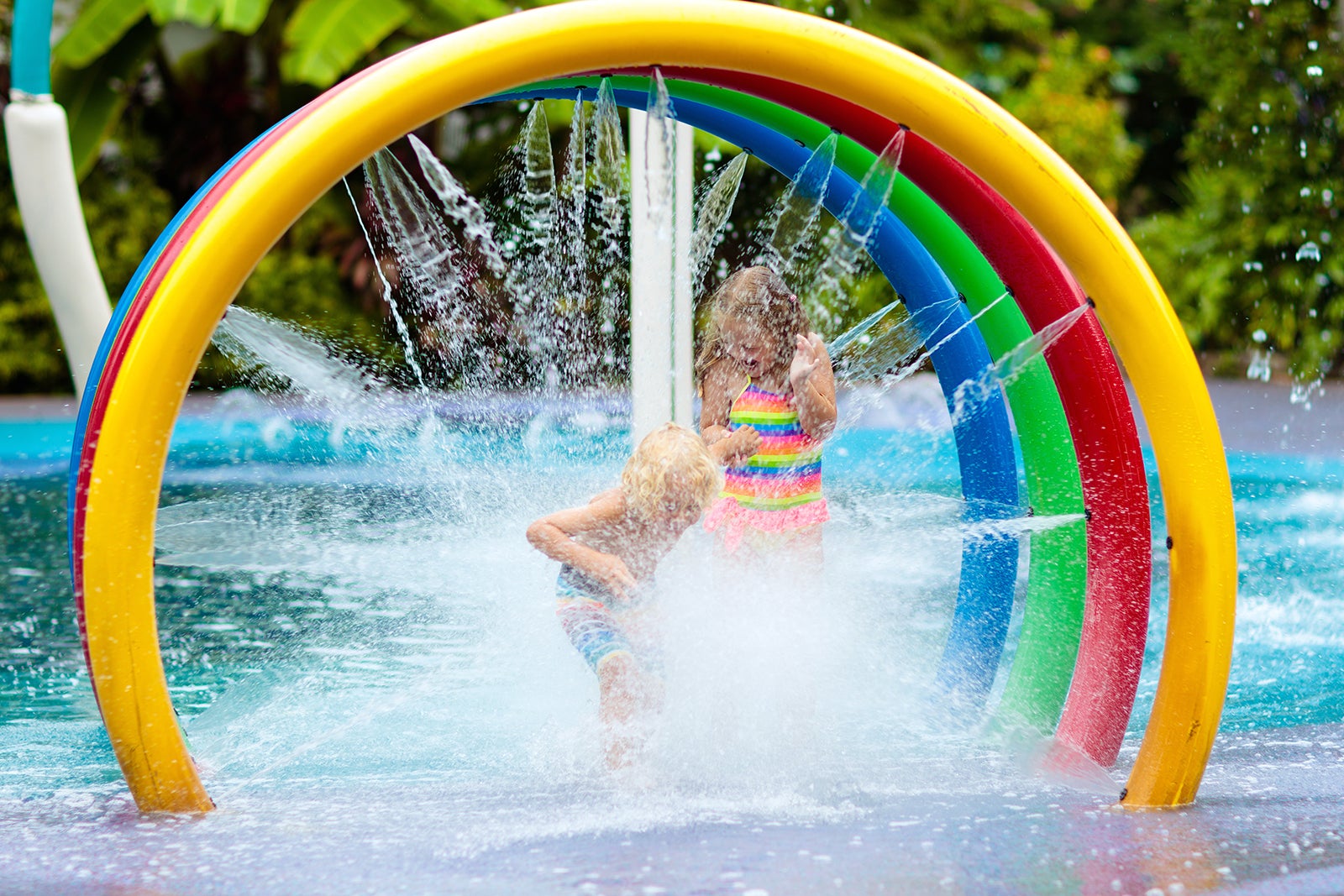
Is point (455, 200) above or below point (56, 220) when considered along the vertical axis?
below

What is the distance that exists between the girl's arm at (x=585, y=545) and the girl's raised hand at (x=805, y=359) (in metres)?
0.67

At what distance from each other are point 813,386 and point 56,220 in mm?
4423

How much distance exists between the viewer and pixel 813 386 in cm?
367

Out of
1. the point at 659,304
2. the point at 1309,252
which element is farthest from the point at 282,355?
the point at 1309,252

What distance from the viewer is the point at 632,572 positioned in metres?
3.37

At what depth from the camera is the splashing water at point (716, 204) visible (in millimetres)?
3617

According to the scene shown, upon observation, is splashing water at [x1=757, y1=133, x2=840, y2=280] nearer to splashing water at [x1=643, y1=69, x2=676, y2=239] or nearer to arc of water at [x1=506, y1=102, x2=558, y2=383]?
splashing water at [x1=643, y1=69, x2=676, y2=239]

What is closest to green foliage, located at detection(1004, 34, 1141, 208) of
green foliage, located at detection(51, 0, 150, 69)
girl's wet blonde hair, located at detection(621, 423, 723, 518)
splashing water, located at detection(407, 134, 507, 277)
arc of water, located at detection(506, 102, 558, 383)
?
arc of water, located at detection(506, 102, 558, 383)

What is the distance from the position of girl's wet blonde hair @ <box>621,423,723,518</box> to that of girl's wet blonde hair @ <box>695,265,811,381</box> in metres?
0.58

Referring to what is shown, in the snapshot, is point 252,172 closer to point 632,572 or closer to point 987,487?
point 632,572

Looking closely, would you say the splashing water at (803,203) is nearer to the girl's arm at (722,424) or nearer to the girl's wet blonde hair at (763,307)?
the girl's wet blonde hair at (763,307)

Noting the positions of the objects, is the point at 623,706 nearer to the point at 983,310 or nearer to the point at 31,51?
the point at 983,310

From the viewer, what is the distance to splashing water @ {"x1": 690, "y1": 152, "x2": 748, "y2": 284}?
362cm

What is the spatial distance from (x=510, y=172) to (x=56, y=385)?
9264 mm
